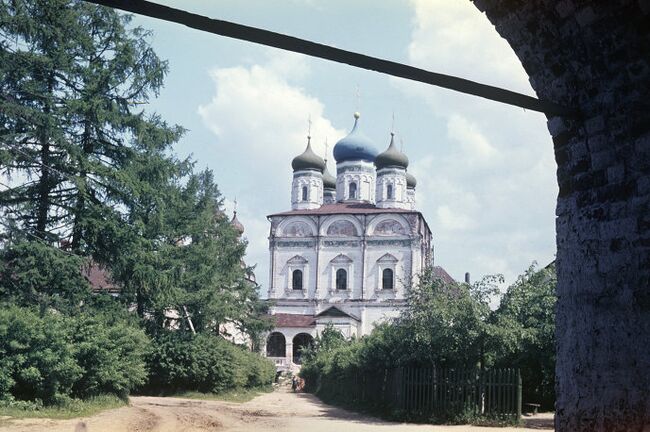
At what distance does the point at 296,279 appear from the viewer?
57.2 metres

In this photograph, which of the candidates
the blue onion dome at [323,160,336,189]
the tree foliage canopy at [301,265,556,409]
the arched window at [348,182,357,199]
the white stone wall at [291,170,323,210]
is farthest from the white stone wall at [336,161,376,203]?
the tree foliage canopy at [301,265,556,409]

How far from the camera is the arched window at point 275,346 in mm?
56344

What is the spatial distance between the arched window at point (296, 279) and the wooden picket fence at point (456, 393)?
1469 inches

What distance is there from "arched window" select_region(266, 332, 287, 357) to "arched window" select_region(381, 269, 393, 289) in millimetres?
8734

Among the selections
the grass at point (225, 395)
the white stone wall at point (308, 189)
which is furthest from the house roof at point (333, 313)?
the grass at point (225, 395)

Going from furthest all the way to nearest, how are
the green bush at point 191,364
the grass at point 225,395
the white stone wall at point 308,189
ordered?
the white stone wall at point 308,189 < the grass at point 225,395 < the green bush at point 191,364

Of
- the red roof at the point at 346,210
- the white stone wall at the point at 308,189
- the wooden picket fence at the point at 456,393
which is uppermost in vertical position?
the white stone wall at the point at 308,189

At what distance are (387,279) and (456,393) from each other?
122 feet

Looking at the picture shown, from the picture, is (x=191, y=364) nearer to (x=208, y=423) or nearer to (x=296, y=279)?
(x=208, y=423)

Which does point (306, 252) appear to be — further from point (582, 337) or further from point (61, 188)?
point (582, 337)

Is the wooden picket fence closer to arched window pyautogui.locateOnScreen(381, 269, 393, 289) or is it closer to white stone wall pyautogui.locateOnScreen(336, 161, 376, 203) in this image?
arched window pyautogui.locateOnScreen(381, 269, 393, 289)

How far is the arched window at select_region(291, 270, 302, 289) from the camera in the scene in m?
57.1

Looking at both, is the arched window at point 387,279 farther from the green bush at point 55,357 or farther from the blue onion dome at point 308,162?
the green bush at point 55,357


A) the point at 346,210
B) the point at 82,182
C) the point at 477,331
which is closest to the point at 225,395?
the point at 82,182
